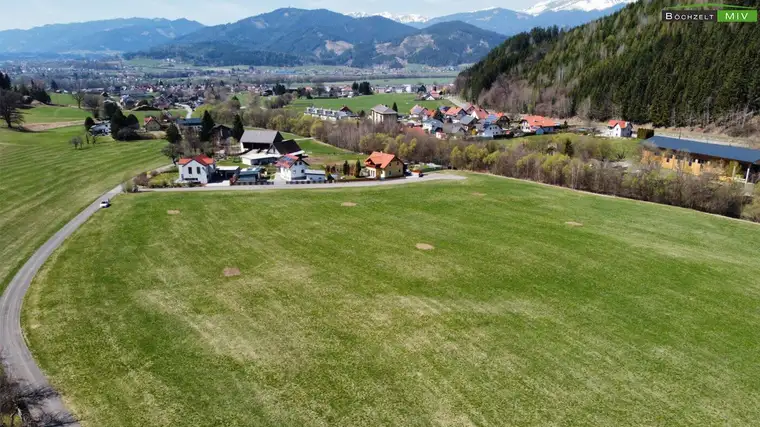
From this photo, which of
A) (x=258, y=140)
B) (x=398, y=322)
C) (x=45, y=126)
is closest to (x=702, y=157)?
(x=398, y=322)

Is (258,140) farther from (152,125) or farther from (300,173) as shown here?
(152,125)

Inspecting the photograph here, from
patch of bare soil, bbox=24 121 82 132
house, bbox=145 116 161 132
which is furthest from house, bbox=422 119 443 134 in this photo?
patch of bare soil, bbox=24 121 82 132

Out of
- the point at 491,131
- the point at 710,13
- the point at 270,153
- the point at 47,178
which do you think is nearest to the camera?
the point at 47,178

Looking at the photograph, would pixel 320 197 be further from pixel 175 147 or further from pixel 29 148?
pixel 29 148

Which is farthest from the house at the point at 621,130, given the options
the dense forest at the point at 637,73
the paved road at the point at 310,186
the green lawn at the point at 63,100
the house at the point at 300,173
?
the green lawn at the point at 63,100

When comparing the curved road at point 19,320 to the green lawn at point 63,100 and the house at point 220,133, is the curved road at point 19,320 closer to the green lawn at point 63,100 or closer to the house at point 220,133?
the house at point 220,133
